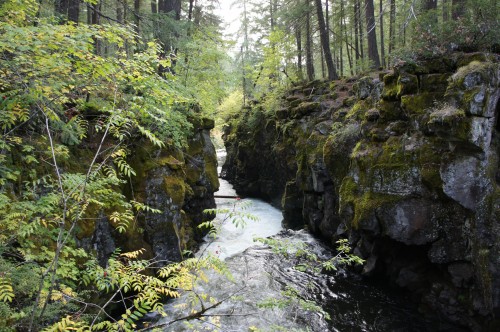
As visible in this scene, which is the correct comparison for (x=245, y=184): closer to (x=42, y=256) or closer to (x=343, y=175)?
(x=343, y=175)

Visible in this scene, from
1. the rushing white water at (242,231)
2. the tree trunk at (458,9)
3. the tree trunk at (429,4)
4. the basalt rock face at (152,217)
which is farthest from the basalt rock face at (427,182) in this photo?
the basalt rock face at (152,217)

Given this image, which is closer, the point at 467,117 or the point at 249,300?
the point at 467,117

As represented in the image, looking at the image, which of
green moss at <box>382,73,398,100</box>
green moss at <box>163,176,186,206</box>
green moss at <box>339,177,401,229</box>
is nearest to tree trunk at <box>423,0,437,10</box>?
green moss at <box>382,73,398,100</box>

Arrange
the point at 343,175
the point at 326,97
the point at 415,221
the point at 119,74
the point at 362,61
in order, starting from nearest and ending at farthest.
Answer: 1. the point at 119,74
2. the point at 415,221
3. the point at 343,175
4. the point at 326,97
5. the point at 362,61

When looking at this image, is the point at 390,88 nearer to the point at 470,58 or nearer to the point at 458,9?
the point at 470,58

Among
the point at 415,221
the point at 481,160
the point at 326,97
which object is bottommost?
the point at 415,221

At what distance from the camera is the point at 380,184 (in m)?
8.34

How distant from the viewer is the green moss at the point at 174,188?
873cm

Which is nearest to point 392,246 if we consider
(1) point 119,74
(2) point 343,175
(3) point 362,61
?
(2) point 343,175

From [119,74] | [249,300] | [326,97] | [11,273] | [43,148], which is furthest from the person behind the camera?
[326,97]

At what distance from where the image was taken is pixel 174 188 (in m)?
8.96

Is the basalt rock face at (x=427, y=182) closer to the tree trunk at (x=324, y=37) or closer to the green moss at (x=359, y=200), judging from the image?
the green moss at (x=359, y=200)

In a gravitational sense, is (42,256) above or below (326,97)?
below

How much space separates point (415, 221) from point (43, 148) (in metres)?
8.30
